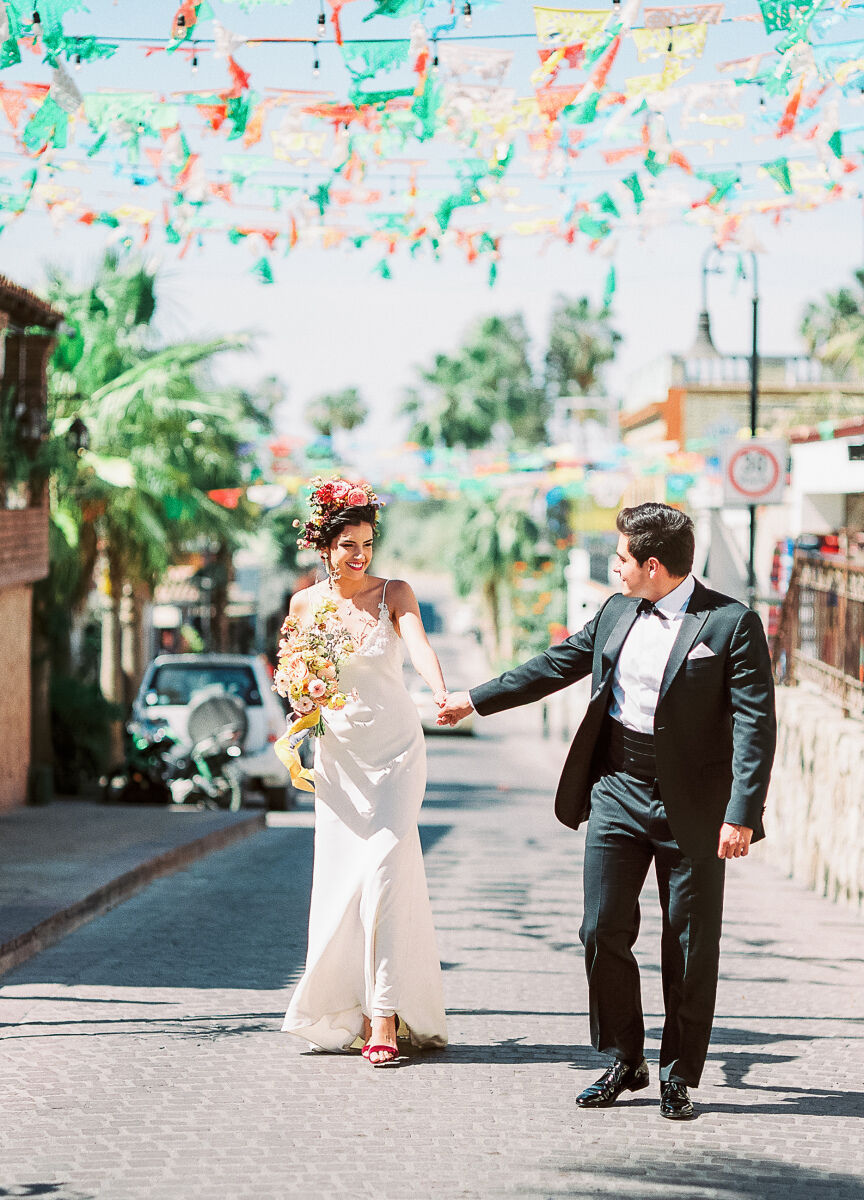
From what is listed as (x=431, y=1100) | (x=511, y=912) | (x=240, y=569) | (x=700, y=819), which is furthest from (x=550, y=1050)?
(x=240, y=569)

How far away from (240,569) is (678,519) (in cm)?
5936

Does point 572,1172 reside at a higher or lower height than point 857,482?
lower

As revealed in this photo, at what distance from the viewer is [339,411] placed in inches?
3723

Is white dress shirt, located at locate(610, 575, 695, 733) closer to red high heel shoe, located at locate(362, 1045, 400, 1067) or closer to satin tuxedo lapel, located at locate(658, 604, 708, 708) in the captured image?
satin tuxedo lapel, located at locate(658, 604, 708, 708)

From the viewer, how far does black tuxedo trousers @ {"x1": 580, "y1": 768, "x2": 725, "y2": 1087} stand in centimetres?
522

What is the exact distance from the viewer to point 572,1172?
4.64 meters

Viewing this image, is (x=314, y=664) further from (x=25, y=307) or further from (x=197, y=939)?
(x=25, y=307)

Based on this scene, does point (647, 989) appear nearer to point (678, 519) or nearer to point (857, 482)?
point (678, 519)

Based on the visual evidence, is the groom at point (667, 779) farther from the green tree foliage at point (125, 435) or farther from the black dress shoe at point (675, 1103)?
the green tree foliage at point (125, 435)

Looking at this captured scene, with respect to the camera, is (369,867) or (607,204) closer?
(369,867)

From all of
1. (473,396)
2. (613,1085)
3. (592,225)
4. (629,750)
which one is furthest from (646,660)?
(473,396)

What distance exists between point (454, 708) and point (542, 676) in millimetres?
389

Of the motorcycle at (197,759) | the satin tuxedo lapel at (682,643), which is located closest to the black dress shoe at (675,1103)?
the satin tuxedo lapel at (682,643)

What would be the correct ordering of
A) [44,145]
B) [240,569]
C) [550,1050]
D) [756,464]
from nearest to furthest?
[550,1050], [44,145], [756,464], [240,569]
